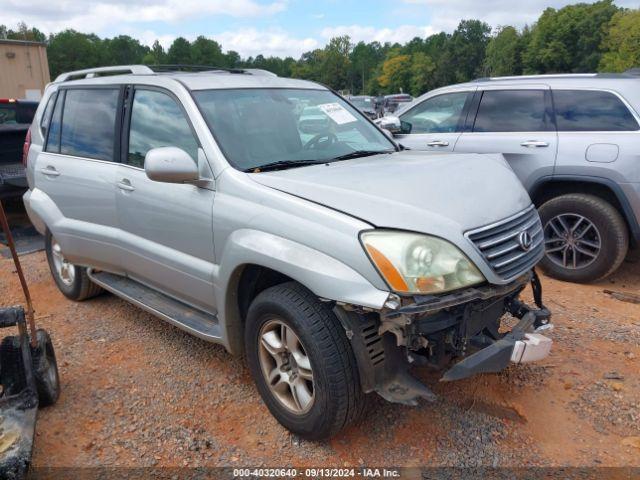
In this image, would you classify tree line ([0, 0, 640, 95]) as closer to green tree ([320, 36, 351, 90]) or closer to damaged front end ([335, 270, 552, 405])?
green tree ([320, 36, 351, 90])

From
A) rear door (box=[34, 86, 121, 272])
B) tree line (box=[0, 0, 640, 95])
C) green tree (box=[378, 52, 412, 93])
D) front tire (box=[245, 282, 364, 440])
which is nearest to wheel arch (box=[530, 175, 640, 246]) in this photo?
front tire (box=[245, 282, 364, 440])

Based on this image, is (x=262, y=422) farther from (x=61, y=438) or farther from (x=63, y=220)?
(x=63, y=220)

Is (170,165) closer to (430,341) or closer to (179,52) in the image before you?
(430,341)

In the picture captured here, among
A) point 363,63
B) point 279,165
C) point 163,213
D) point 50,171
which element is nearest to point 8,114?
point 50,171

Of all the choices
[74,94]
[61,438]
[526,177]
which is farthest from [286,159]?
[526,177]

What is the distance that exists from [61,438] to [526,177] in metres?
4.49

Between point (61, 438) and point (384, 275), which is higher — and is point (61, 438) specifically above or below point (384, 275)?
below

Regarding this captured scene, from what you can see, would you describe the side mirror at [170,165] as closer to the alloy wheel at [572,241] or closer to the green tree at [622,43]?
the alloy wheel at [572,241]

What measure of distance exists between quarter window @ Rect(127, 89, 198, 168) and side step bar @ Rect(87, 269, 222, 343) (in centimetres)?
92

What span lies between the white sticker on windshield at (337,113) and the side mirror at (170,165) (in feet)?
4.18

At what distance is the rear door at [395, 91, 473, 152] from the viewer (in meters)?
5.89

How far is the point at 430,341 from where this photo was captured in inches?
97.3

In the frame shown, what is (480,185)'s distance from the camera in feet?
9.53

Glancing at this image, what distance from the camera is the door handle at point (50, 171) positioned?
4383mm
